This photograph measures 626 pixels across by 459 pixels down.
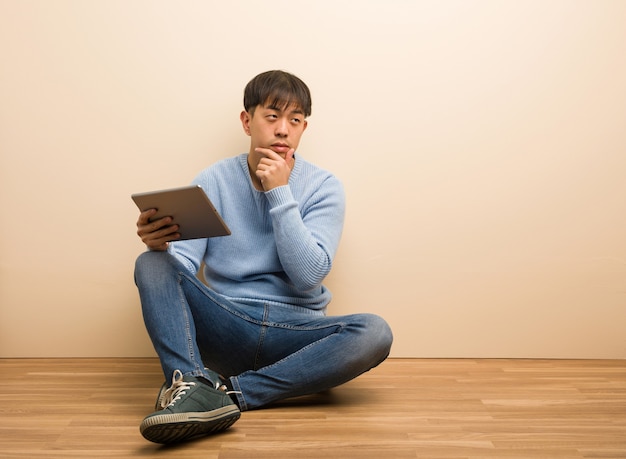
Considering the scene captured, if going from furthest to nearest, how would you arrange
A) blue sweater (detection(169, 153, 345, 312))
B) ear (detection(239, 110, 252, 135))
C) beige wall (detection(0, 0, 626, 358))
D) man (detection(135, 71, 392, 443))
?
beige wall (detection(0, 0, 626, 358))
ear (detection(239, 110, 252, 135))
blue sweater (detection(169, 153, 345, 312))
man (detection(135, 71, 392, 443))

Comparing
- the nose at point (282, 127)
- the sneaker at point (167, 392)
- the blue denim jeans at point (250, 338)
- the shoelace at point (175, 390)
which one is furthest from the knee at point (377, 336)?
the nose at point (282, 127)

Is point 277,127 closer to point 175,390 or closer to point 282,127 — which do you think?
point 282,127

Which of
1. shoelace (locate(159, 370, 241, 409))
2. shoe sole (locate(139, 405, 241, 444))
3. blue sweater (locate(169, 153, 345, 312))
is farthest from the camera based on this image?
blue sweater (locate(169, 153, 345, 312))

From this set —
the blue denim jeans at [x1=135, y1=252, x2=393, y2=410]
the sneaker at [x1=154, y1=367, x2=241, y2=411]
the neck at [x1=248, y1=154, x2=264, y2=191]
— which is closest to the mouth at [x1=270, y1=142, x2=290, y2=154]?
the neck at [x1=248, y1=154, x2=264, y2=191]

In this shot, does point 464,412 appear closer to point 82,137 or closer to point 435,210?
point 435,210

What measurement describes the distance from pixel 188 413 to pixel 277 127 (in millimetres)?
845

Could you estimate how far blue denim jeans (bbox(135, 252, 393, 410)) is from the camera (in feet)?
5.05

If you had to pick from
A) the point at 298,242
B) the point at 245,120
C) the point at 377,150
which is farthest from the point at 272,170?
the point at 377,150

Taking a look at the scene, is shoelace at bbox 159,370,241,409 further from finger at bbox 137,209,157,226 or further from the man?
finger at bbox 137,209,157,226

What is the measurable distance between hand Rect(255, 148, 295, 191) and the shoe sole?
59cm

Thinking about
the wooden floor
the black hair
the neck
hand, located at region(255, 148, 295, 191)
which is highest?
the black hair

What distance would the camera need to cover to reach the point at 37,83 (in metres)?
2.11

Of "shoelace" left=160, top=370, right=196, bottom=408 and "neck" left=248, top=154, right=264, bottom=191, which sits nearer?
"shoelace" left=160, top=370, right=196, bottom=408

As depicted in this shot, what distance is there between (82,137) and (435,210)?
46.5 inches
